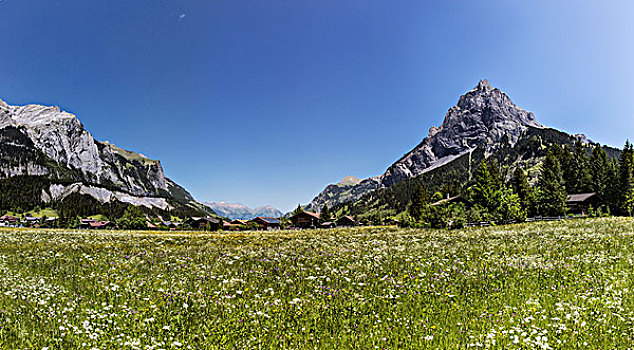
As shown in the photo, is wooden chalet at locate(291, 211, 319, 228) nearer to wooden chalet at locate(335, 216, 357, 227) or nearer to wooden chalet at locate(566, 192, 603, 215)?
wooden chalet at locate(335, 216, 357, 227)

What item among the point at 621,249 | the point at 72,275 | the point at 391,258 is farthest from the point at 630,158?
the point at 72,275

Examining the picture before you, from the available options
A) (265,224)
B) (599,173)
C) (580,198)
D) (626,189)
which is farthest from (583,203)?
(265,224)

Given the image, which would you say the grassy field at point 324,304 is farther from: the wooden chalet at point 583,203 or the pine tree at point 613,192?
the wooden chalet at point 583,203

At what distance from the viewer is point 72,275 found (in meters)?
11.2

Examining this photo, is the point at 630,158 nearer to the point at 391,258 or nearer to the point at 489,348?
the point at 391,258

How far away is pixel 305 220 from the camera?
150750 mm

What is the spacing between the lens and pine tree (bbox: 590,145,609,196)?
80875 millimetres

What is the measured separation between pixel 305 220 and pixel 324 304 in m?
144

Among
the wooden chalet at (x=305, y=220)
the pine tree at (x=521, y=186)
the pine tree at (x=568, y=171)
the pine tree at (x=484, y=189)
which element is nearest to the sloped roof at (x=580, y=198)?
the pine tree at (x=521, y=186)

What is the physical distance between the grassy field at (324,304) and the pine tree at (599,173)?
91.0m

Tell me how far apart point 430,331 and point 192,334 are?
17.0 ft

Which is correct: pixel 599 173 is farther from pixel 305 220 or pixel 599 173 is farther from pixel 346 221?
pixel 346 221

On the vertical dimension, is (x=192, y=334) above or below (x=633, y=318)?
below

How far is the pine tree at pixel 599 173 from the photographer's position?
80.9 m
